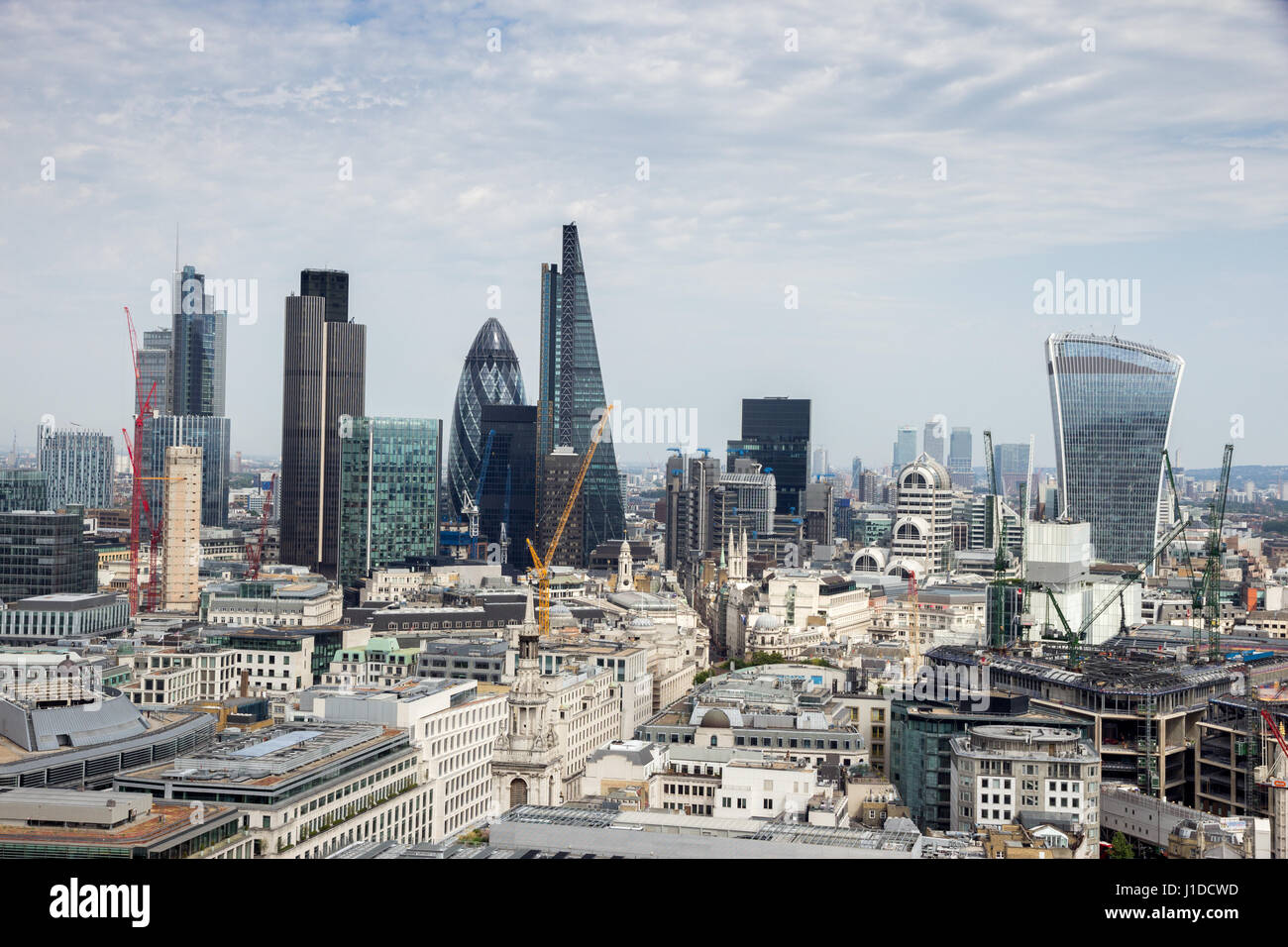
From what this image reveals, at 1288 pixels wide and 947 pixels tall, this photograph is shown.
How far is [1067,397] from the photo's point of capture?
181ft

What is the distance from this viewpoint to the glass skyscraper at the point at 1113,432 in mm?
53562

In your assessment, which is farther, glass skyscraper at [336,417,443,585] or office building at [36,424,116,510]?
office building at [36,424,116,510]

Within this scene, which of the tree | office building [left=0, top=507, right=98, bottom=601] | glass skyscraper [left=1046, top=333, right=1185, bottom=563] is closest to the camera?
the tree

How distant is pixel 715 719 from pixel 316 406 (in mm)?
46668

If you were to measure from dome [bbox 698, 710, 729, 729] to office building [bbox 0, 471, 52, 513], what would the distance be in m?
32.7

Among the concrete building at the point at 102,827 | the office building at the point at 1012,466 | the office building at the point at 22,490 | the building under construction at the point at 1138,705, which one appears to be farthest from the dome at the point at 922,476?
the concrete building at the point at 102,827

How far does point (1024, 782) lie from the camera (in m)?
20.9

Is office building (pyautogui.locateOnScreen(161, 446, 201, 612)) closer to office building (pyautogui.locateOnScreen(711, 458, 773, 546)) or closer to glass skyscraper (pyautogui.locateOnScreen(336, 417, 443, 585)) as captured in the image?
glass skyscraper (pyautogui.locateOnScreen(336, 417, 443, 585))

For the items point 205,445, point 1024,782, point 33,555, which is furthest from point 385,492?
point 1024,782

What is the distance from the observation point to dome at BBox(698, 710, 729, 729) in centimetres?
2517

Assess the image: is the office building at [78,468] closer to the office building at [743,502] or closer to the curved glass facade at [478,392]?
the curved glass facade at [478,392]

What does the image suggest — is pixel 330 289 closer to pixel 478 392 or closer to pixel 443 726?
pixel 478 392

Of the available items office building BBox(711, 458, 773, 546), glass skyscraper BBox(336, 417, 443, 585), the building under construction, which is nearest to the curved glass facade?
office building BBox(711, 458, 773, 546)
